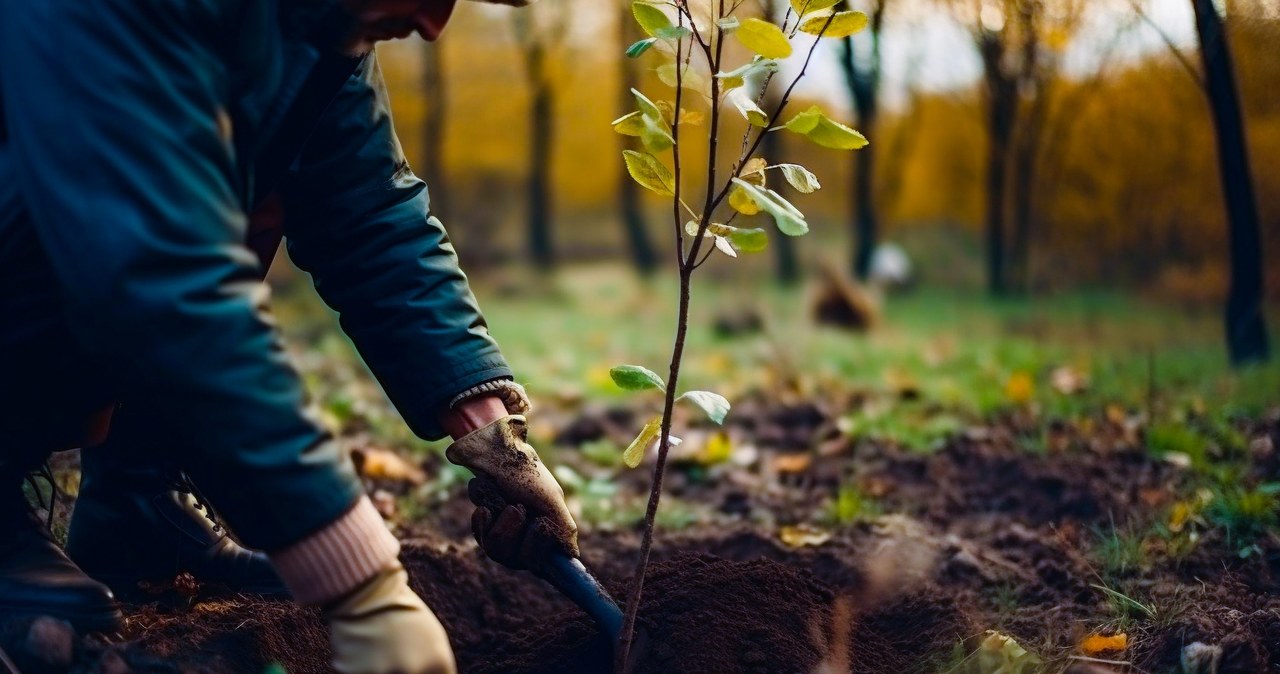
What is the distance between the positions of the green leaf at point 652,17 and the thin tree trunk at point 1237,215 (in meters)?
3.80

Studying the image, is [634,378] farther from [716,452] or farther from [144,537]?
[716,452]

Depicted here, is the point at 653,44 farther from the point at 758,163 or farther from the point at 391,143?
the point at 391,143

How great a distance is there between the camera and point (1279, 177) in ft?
31.3

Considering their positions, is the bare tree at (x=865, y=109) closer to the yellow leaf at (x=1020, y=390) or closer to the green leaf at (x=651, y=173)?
the yellow leaf at (x=1020, y=390)

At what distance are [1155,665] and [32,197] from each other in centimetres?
189

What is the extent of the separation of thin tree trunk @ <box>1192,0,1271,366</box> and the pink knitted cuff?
443 centimetres

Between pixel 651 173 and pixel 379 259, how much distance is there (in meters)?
0.51

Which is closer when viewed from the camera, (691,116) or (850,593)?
(691,116)

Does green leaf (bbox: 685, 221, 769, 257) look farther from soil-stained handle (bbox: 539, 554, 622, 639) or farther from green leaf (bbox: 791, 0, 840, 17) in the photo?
soil-stained handle (bbox: 539, 554, 622, 639)

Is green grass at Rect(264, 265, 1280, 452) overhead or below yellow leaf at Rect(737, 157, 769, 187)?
below

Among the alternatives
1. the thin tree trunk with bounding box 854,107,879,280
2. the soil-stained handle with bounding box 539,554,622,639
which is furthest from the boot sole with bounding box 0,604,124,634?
the thin tree trunk with bounding box 854,107,879,280

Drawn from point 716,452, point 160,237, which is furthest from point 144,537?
point 716,452

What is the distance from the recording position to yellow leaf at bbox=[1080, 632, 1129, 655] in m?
1.89

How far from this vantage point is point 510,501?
1.85m
